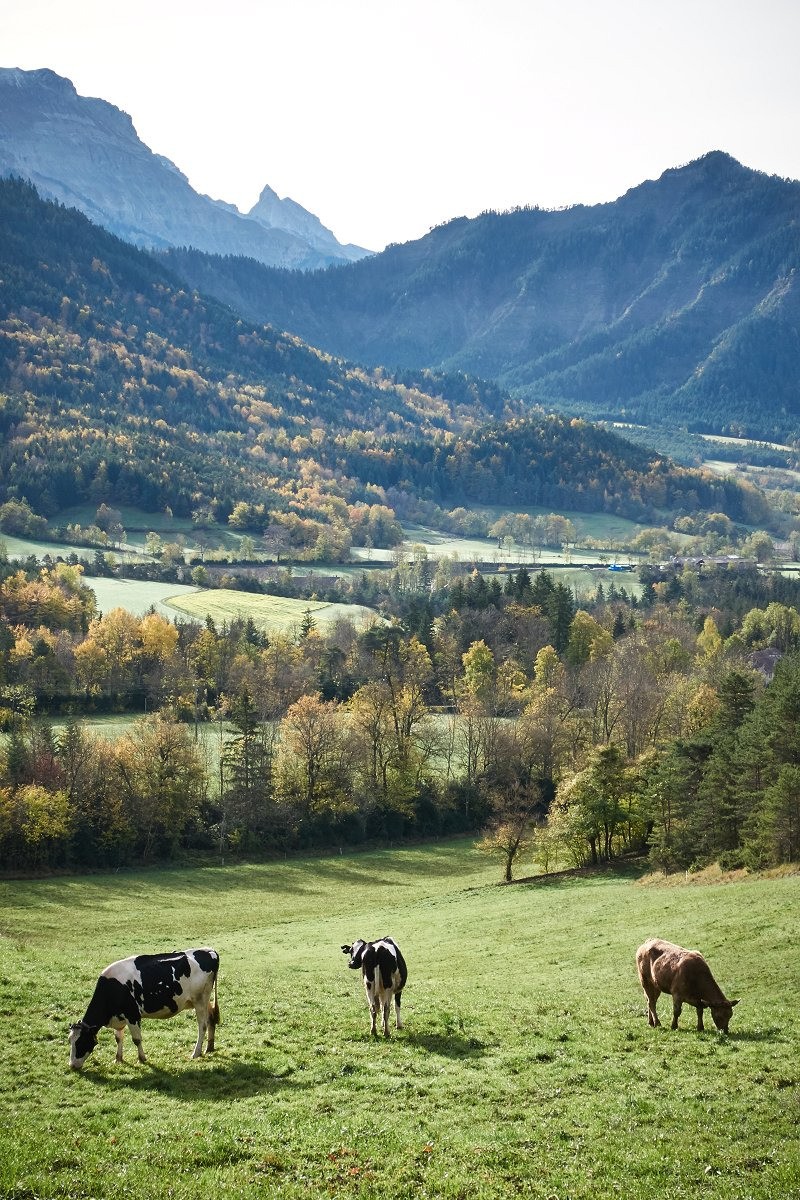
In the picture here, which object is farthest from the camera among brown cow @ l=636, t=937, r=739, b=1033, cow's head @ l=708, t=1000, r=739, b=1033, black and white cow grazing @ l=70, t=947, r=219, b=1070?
brown cow @ l=636, t=937, r=739, b=1033

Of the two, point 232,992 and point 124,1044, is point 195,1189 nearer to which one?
point 124,1044

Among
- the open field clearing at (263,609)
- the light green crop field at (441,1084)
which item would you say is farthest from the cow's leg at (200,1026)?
the open field clearing at (263,609)

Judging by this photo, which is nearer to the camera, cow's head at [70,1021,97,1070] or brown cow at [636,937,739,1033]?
cow's head at [70,1021,97,1070]

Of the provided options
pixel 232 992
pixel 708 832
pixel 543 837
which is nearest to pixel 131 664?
pixel 543 837

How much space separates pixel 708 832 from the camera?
57.2 m

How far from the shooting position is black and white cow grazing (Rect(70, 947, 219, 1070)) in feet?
72.8

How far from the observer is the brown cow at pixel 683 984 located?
77.9 ft

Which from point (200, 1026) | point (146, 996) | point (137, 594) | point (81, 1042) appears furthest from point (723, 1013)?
point (137, 594)

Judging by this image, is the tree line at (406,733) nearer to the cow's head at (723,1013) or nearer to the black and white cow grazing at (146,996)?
the cow's head at (723,1013)

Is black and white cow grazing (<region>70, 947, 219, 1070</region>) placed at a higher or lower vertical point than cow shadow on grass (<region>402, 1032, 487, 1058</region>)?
higher

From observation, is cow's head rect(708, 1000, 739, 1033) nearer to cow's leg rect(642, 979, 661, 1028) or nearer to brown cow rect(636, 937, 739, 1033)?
brown cow rect(636, 937, 739, 1033)

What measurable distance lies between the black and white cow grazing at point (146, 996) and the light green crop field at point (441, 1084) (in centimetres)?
62

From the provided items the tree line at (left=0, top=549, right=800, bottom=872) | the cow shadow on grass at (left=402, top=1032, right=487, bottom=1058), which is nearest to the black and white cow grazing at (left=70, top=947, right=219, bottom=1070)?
the cow shadow on grass at (left=402, top=1032, right=487, bottom=1058)

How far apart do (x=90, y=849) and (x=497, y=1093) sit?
63.1 meters
